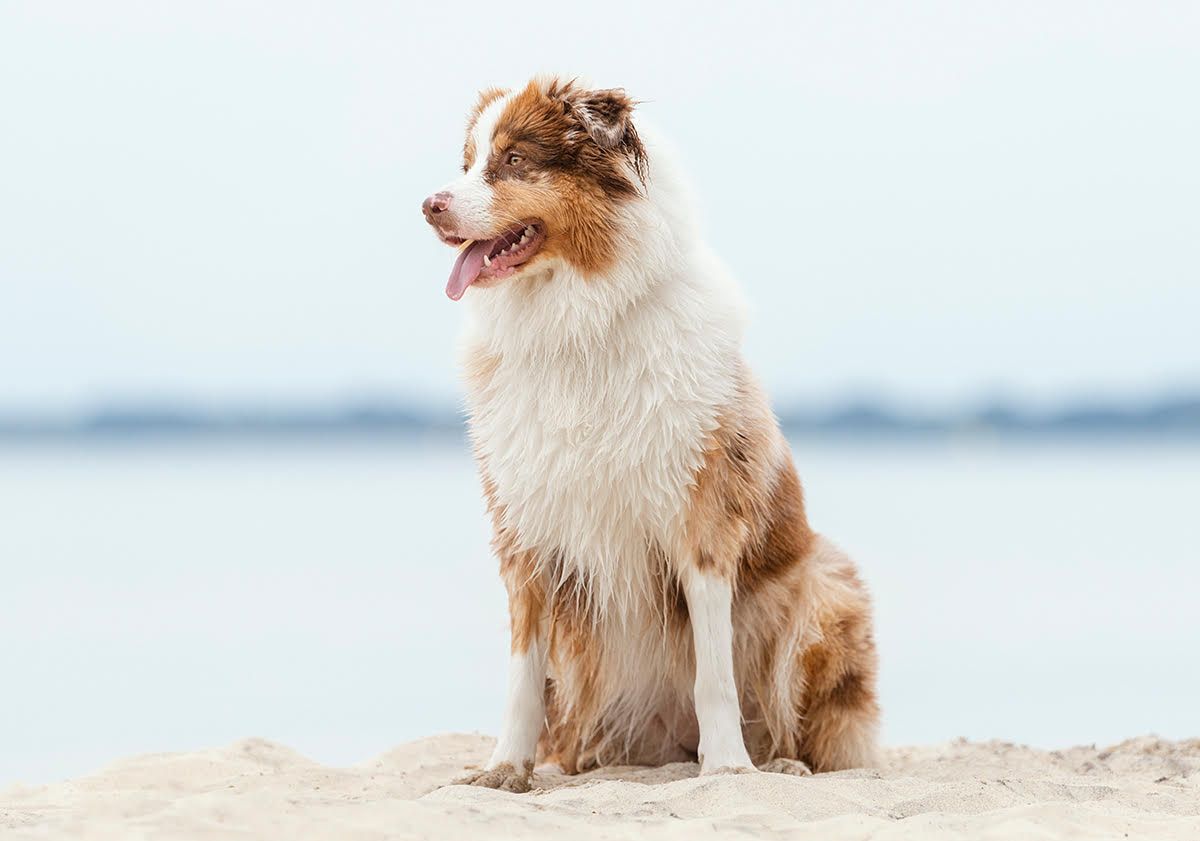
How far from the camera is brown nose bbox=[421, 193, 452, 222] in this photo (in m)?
4.54

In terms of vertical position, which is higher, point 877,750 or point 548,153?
point 548,153

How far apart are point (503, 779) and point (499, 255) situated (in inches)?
72.2

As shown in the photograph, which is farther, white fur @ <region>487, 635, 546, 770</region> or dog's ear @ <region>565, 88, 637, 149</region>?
white fur @ <region>487, 635, 546, 770</region>

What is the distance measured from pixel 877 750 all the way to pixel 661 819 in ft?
5.77

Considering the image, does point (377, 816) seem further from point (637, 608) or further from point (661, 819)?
point (637, 608)

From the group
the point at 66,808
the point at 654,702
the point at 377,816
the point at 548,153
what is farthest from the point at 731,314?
the point at 66,808

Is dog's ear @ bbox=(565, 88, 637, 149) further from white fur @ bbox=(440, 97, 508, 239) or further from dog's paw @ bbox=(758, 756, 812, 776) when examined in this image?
dog's paw @ bbox=(758, 756, 812, 776)

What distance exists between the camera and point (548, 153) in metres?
4.71

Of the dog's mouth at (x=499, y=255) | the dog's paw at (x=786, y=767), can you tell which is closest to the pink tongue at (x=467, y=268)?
the dog's mouth at (x=499, y=255)

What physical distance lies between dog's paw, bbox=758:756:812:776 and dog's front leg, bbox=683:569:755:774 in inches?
11.9

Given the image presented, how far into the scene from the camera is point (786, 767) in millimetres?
5020

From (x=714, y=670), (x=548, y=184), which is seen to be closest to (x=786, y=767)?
(x=714, y=670)

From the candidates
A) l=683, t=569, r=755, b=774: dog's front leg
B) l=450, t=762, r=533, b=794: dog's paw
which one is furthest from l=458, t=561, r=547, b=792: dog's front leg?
l=683, t=569, r=755, b=774: dog's front leg

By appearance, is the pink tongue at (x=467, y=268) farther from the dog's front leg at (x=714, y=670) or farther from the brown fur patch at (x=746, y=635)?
the dog's front leg at (x=714, y=670)
